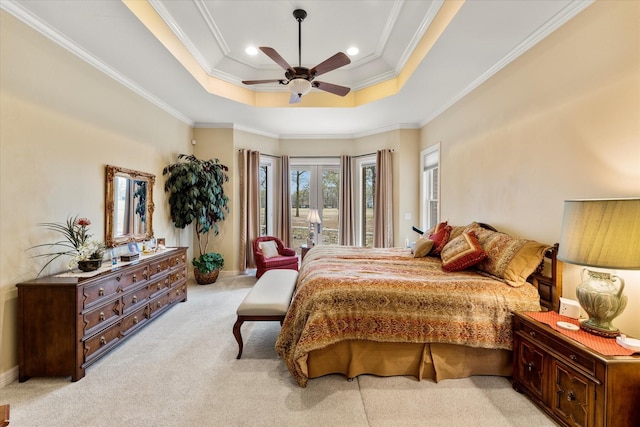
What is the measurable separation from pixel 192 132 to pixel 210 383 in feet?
14.8

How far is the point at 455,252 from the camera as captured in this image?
278 cm

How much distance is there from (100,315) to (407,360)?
2.72 metres

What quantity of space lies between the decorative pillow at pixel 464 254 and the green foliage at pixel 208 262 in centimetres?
379

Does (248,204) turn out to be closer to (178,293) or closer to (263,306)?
(178,293)

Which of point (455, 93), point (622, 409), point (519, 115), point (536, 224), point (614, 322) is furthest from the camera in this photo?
point (455, 93)

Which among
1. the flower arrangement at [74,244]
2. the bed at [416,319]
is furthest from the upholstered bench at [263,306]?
the flower arrangement at [74,244]

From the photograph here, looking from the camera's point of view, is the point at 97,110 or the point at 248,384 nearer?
the point at 248,384

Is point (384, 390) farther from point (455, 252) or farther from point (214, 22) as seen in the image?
point (214, 22)

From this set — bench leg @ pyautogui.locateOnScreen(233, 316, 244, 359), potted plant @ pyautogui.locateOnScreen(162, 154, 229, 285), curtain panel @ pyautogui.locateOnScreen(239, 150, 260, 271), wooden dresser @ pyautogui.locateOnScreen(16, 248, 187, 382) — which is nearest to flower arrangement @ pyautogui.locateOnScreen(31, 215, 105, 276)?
wooden dresser @ pyautogui.locateOnScreen(16, 248, 187, 382)

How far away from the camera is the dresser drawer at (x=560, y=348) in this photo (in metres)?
1.57

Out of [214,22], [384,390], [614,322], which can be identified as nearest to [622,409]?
[614,322]

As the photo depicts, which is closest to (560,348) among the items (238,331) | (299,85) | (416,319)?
(416,319)

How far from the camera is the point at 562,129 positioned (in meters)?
2.27

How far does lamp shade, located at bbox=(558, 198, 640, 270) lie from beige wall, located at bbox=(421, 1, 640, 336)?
0.43 meters
